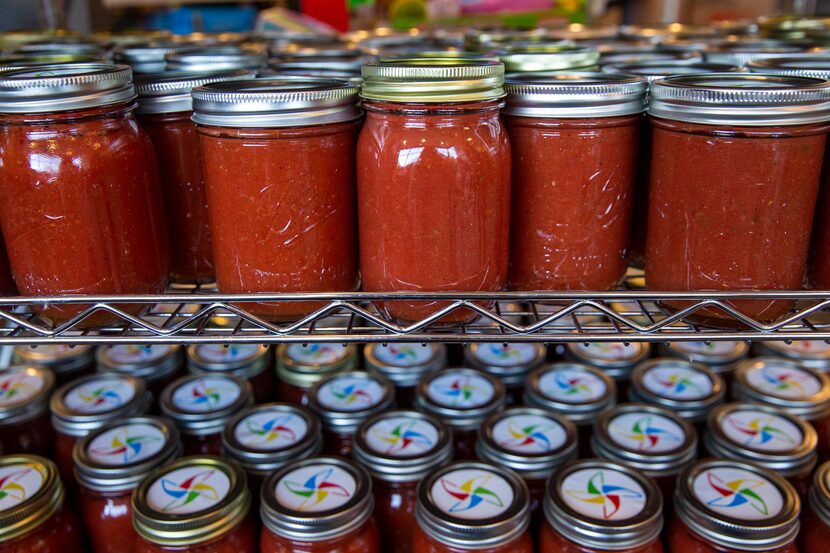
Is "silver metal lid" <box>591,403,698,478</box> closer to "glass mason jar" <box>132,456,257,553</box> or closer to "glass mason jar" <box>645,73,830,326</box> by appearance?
"glass mason jar" <box>645,73,830,326</box>

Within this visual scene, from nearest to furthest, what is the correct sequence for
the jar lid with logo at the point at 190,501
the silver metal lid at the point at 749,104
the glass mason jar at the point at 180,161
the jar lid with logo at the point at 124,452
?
the silver metal lid at the point at 749,104, the glass mason jar at the point at 180,161, the jar lid with logo at the point at 190,501, the jar lid with logo at the point at 124,452

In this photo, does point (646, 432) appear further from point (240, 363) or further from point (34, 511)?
point (34, 511)

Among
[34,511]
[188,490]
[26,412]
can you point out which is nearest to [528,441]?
[188,490]

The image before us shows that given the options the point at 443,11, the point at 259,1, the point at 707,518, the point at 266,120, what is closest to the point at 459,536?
the point at 707,518

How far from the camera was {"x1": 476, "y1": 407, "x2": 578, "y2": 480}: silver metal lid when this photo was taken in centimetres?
104

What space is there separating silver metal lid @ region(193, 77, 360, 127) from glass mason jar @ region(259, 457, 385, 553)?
1.71 ft

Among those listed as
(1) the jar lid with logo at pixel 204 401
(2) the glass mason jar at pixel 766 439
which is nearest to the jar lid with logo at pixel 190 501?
(1) the jar lid with logo at pixel 204 401

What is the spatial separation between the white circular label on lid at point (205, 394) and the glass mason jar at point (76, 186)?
0.49 m

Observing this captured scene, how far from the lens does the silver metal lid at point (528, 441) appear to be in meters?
1.04

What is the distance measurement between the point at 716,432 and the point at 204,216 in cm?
85

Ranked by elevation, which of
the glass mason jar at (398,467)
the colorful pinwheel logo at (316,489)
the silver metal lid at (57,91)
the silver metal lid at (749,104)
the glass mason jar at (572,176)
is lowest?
the glass mason jar at (398,467)

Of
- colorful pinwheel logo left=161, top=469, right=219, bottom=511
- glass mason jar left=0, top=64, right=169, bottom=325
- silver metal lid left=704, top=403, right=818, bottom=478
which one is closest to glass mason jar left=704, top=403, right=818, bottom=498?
silver metal lid left=704, top=403, right=818, bottom=478

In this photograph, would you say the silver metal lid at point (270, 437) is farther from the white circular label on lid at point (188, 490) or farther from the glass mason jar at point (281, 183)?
the glass mason jar at point (281, 183)

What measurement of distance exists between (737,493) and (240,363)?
34.8 inches
